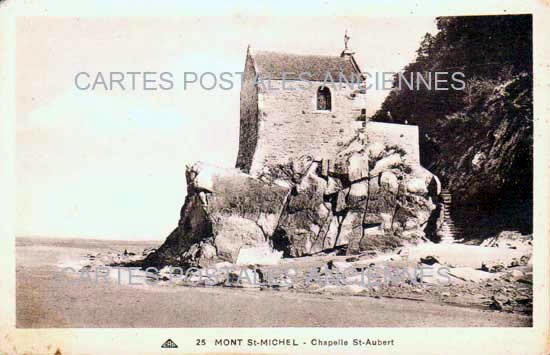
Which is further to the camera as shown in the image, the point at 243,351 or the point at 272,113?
the point at 272,113

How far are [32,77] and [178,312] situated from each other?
292 centimetres

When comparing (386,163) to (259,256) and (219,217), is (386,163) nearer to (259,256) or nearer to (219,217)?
(259,256)

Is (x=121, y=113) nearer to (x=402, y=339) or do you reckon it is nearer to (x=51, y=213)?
(x=51, y=213)

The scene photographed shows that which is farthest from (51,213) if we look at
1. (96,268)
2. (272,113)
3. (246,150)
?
(272,113)

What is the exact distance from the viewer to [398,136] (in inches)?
297

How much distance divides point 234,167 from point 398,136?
1906mm

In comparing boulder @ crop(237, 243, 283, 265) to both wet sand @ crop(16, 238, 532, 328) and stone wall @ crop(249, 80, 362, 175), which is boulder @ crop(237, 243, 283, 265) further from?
stone wall @ crop(249, 80, 362, 175)

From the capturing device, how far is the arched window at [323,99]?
759cm

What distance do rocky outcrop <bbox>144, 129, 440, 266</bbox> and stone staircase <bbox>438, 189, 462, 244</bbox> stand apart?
0.33 ft

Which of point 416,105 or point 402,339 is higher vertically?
point 416,105

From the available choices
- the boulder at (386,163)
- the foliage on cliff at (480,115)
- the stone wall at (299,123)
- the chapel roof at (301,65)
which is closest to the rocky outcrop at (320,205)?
the boulder at (386,163)

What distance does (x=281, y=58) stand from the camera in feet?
23.8

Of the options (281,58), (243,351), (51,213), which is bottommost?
(243,351)

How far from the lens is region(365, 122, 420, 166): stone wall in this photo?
24.6ft
